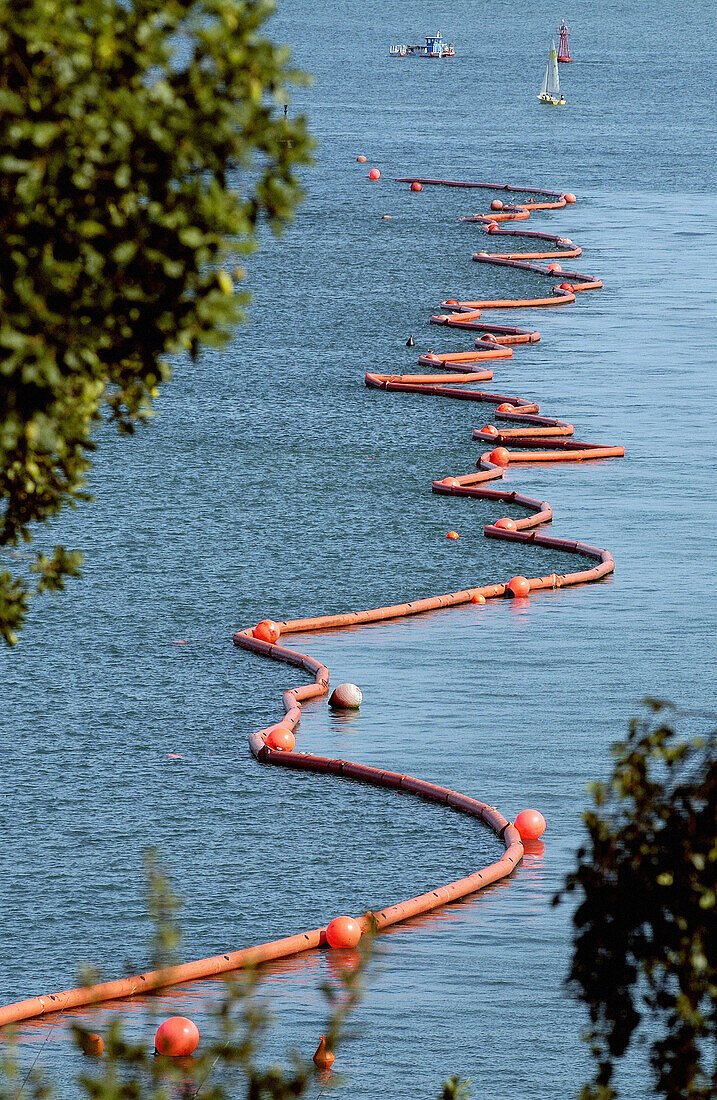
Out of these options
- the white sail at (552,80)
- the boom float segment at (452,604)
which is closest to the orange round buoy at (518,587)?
the boom float segment at (452,604)

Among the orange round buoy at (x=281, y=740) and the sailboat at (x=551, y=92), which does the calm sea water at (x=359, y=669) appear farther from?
the sailboat at (x=551, y=92)

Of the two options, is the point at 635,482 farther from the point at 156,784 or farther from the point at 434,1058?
the point at 434,1058

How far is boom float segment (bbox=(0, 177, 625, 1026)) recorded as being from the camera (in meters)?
16.0

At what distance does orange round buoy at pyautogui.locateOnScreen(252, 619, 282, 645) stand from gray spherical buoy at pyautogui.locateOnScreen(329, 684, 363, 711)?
2263mm

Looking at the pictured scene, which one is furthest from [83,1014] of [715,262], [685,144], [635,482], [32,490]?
[685,144]

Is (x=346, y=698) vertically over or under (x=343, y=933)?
under

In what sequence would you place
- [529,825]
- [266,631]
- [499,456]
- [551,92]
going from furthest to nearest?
[551,92] → [499,456] → [266,631] → [529,825]

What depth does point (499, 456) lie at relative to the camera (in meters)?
35.0

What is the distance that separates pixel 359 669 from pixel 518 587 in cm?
419

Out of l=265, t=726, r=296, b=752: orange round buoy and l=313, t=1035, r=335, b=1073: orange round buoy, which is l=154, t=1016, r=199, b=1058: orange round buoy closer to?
l=313, t=1035, r=335, b=1073: orange round buoy

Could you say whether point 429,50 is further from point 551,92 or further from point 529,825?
point 529,825

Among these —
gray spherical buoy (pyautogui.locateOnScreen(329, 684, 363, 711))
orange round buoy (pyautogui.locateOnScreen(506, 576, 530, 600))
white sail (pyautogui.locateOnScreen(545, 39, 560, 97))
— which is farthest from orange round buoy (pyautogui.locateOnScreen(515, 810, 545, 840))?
white sail (pyautogui.locateOnScreen(545, 39, 560, 97))

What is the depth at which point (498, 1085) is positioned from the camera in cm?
1470

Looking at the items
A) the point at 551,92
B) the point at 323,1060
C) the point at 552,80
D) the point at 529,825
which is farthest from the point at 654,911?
the point at 551,92
